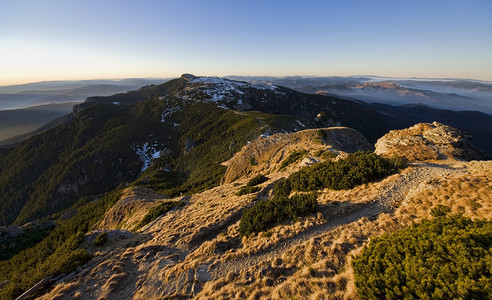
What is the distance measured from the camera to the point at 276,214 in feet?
50.5

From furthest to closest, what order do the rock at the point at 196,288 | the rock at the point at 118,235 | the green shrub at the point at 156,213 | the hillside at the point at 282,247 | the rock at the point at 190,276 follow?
the green shrub at the point at 156,213 < the rock at the point at 118,235 < the rock at the point at 190,276 < the rock at the point at 196,288 < the hillside at the point at 282,247

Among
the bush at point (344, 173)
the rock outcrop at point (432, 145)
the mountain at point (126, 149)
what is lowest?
the mountain at point (126, 149)

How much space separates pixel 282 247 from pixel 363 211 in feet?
23.4

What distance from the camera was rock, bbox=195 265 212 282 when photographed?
11.5m

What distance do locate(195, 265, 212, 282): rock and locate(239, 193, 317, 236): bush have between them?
12.6 ft

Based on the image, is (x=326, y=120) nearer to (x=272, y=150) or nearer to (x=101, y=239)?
(x=272, y=150)

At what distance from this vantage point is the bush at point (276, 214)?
49.5ft

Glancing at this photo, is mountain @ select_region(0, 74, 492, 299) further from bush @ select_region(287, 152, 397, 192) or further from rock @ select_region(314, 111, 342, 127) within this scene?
rock @ select_region(314, 111, 342, 127)

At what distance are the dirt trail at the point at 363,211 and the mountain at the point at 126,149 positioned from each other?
60.3 meters

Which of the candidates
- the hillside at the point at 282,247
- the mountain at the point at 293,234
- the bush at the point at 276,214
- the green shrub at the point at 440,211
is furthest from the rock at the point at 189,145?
the green shrub at the point at 440,211

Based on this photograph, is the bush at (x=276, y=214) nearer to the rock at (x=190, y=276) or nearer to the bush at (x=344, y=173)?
the rock at (x=190, y=276)

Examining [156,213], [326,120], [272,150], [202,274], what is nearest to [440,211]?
[202,274]

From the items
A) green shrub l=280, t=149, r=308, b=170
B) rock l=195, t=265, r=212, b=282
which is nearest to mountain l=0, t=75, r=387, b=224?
green shrub l=280, t=149, r=308, b=170

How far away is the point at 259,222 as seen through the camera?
49.7 ft
